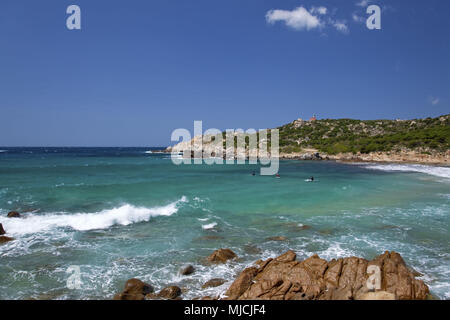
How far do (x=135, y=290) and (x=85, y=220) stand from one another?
422 inches

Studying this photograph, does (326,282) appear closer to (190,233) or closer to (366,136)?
(190,233)

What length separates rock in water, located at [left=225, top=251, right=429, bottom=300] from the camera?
26.3ft

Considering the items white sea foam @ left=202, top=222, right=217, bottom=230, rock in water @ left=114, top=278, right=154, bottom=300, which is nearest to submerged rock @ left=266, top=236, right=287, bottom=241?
white sea foam @ left=202, top=222, right=217, bottom=230

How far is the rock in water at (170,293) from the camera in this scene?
28.4ft

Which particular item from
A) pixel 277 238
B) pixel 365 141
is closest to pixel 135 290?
pixel 277 238

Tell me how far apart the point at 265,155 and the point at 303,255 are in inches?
3248

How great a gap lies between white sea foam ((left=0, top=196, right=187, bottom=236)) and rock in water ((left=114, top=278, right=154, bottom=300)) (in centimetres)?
868

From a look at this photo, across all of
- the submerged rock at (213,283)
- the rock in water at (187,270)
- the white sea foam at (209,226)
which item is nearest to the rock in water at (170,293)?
the submerged rock at (213,283)

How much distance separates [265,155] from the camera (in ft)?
306

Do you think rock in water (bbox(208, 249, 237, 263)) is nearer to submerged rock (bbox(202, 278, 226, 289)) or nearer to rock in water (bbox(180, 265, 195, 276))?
rock in water (bbox(180, 265, 195, 276))

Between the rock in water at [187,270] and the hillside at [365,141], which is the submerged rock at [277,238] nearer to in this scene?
the rock in water at [187,270]

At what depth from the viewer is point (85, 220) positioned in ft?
57.2
